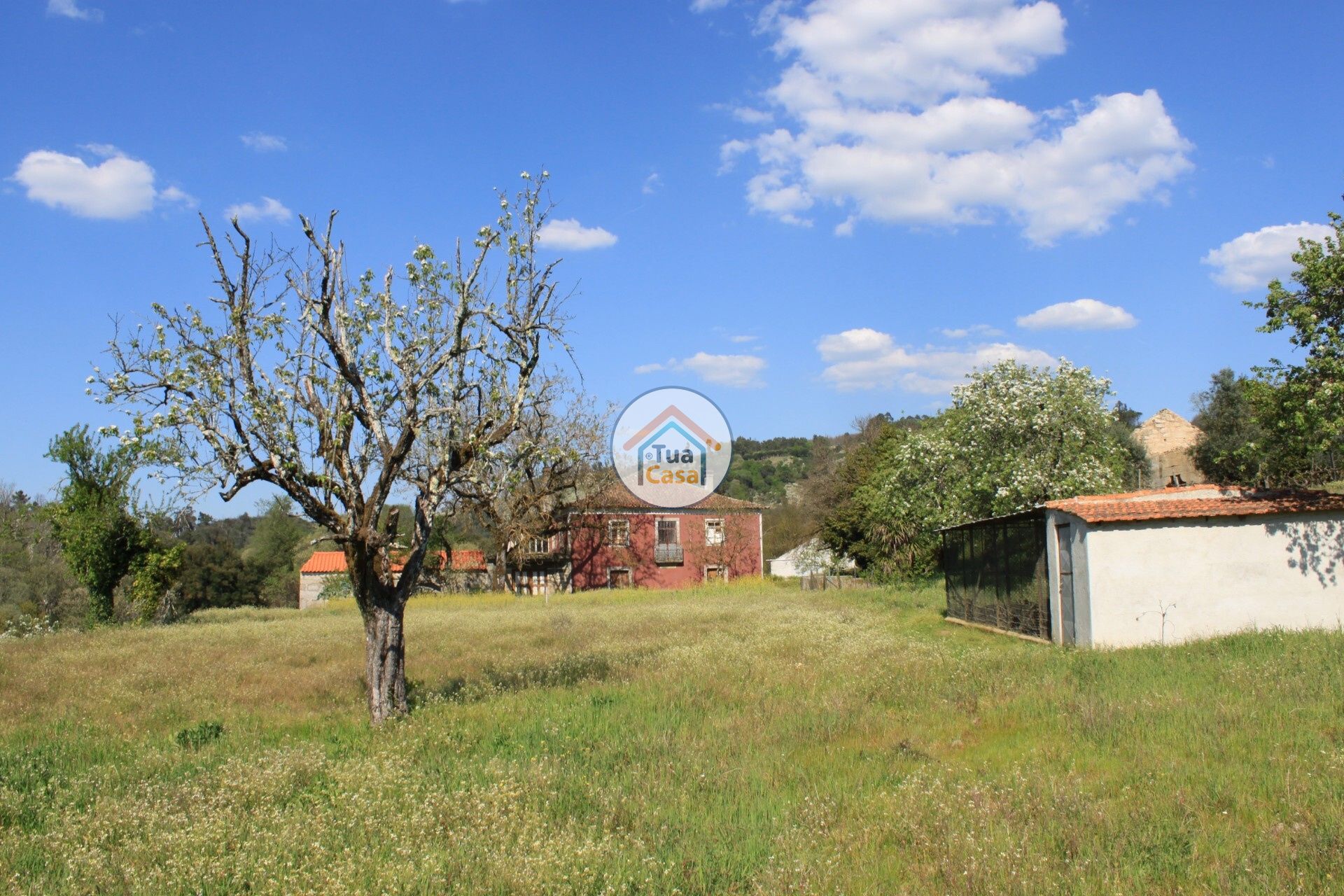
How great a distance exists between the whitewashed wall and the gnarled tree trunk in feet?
42.0

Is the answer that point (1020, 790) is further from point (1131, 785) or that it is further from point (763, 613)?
point (763, 613)

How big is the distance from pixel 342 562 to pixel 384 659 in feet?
185

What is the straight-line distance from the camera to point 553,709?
11945 mm

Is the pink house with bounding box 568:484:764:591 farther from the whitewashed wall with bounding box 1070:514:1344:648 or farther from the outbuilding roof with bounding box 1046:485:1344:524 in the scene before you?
the whitewashed wall with bounding box 1070:514:1344:648

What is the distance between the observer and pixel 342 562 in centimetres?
6438

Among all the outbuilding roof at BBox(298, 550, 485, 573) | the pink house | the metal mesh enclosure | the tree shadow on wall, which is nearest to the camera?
the tree shadow on wall

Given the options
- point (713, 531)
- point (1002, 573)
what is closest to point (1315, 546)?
point (1002, 573)

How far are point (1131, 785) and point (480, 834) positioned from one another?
5.55m

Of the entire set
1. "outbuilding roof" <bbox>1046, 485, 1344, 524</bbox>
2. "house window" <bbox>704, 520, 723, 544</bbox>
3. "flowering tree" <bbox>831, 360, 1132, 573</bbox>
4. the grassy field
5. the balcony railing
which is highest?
"flowering tree" <bbox>831, 360, 1132, 573</bbox>

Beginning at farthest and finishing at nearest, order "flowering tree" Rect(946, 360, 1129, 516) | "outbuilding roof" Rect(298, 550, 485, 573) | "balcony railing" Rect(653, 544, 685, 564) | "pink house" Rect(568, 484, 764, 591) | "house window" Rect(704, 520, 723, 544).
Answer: "outbuilding roof" Rect(298, 550, 485, 573) < "house window" Rect(704, 520, 723, 544) < "balcony railing" Rect(653, 544, 685, 564) < "pink house" Rect(568, 484, 764, 591) < "flowering tree" Rect(946, 360, 1129, 516)

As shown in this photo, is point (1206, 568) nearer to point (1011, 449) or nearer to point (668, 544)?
point (1011, 449)

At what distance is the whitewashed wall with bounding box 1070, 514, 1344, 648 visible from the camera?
55.8ft

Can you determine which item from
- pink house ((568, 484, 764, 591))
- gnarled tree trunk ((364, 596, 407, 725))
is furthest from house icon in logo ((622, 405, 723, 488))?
gnarled tree trunk ((364, 596, 407, 725))

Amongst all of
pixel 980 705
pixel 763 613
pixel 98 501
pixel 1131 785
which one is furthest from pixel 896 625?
pixel 98 501
